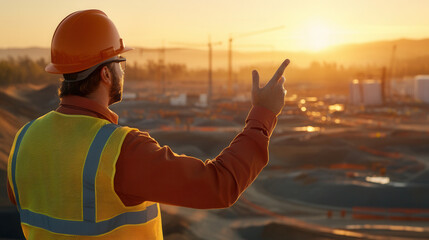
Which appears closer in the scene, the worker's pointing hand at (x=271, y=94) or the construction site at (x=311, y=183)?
the worker's pointing hand at (x=271, y=94)

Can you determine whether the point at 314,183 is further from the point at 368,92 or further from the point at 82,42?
the point at 368,92

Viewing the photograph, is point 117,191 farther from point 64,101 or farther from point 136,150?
point 64,101

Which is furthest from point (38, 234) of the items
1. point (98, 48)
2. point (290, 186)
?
point (290, 186)

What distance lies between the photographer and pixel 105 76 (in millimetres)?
2229

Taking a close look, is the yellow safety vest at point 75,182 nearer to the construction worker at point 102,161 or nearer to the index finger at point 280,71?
the construction worker at point 102,161

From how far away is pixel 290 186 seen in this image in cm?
2922

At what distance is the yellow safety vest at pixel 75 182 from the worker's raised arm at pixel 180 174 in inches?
1.9

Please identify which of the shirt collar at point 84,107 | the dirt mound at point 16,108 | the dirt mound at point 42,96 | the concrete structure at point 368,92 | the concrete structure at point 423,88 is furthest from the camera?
the concrete structure at point 423,88

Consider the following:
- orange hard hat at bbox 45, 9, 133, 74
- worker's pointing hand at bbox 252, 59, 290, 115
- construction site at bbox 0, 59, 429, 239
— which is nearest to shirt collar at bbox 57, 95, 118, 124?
orange hard hat at bbox 45, 9, 133, 74

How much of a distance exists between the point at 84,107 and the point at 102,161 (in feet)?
1.04

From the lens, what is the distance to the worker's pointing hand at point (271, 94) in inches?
87.1

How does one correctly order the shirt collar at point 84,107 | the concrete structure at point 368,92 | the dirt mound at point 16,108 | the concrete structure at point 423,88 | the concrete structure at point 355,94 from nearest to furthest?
1. the shirt collar at point 84,107
2. the dirt mound at point 16,108
3. the concrete structure at point 368,92
4. the concrete structure at point 355,94
5. the concrete structure at point 423,88

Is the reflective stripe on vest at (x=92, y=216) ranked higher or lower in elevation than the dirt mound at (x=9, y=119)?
higher

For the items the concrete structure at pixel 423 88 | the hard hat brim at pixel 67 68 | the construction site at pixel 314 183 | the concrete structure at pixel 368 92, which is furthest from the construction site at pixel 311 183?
the concrete structure at pixel 423 88
